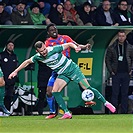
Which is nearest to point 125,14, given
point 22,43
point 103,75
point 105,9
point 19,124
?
point 105,9

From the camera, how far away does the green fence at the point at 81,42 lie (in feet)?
66.2

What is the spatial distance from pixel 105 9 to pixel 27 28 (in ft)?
10.4

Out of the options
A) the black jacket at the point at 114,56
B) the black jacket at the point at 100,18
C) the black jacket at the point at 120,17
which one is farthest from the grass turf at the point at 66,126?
the black jacket at the point at 120,17

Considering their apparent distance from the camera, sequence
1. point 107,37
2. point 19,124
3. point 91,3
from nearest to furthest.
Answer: point 19,124 → point 107,37 → point 91,3

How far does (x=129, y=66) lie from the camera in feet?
66.7

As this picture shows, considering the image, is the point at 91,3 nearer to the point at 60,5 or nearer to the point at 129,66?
the point at 60,5

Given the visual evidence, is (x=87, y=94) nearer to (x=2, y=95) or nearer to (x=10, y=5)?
(x=2, y=95)

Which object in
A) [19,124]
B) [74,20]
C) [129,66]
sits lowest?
[19,124]

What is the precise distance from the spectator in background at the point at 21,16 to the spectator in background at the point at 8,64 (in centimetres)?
92

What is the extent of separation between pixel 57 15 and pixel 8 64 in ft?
7.66

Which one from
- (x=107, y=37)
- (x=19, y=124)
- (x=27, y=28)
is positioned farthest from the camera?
(x=107, y=37)

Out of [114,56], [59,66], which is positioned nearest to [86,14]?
[114,56]

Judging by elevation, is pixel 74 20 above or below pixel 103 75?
above

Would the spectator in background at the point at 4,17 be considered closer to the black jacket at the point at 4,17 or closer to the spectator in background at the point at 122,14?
the black jacket at the point at 4,17
